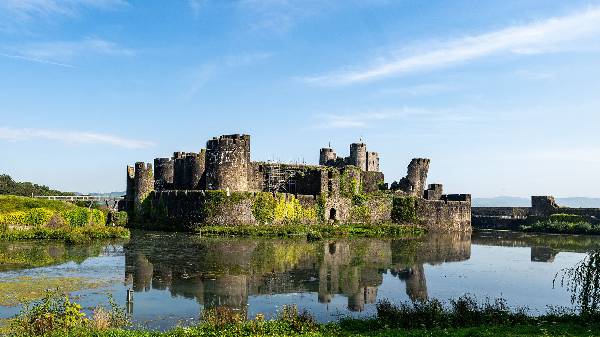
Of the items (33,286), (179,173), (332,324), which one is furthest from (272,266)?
(179,173)

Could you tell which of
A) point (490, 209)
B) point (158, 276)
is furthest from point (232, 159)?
point (490, 209)

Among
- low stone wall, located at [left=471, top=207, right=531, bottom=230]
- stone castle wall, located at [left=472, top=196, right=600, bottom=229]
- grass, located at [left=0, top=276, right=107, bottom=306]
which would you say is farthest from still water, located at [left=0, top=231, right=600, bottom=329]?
low stone wall, located at [left=471, top=207, right=531, bottom=230]

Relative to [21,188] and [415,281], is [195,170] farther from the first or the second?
[415,281]

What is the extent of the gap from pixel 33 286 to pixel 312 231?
30.4m

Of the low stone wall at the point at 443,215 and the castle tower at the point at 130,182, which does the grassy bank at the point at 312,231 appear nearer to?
the low stone wall at the point at 443,215

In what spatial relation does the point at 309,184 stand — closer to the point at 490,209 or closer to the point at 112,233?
the point at 112,233

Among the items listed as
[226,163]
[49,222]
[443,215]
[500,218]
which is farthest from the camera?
[500,218]

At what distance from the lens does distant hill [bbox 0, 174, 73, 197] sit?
76312 millimetres

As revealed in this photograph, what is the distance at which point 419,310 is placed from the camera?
61.9ft

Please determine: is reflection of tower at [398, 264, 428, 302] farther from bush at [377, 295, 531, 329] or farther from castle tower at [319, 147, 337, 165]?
castle tower at [319, 147, 337, 165]

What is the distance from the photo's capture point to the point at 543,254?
43.8 metres

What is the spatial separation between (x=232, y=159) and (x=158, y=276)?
2754 cm

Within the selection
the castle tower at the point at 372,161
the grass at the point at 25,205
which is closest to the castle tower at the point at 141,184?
the grass at the point at 25,205

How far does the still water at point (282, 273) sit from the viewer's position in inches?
880
